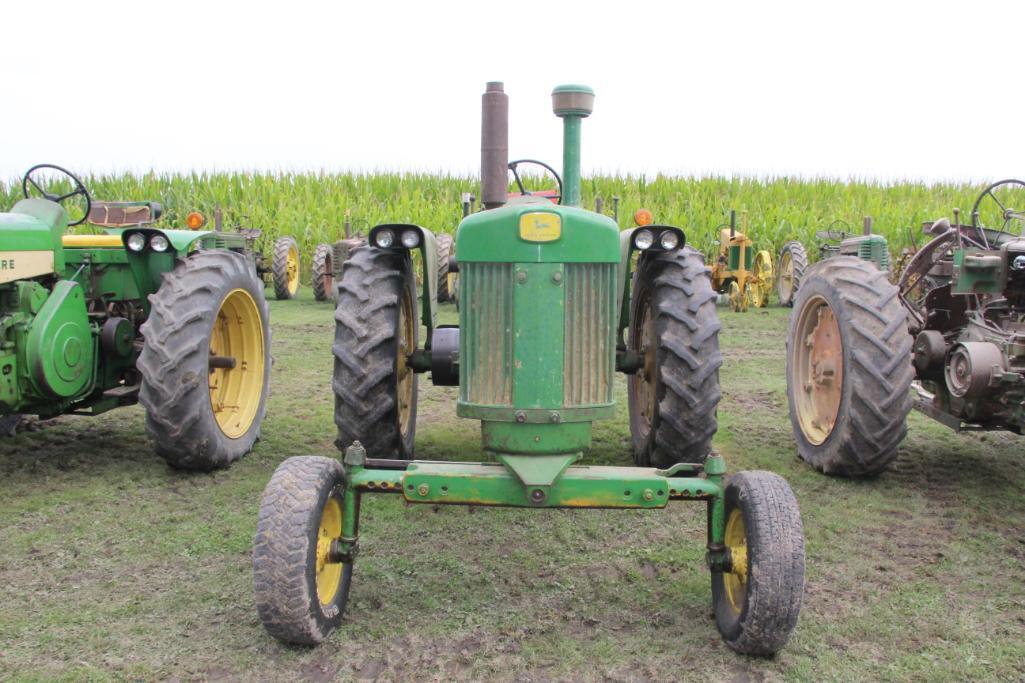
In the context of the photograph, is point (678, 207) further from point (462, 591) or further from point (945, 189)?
point (462, 591)

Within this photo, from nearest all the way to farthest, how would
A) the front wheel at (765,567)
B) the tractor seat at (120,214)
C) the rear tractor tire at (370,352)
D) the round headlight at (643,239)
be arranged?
1. the front wheel at (765,567)
2. the round headlight at (643,239)
3. the rear tractor tire at (370,352)
4. the tractor seat at (120,214)

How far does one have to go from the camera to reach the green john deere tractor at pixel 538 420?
285 centimetres

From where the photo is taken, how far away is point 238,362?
5551 millimetres

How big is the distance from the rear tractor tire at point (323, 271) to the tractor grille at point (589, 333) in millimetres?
11211

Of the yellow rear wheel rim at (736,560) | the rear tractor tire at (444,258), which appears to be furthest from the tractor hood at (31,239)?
the rear tractor tire at (444,258)

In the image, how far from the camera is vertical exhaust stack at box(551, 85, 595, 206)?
4375mm

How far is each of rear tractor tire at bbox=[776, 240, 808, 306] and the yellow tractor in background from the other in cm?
35

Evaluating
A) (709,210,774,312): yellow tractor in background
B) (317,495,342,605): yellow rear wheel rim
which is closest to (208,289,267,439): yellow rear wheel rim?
(317,495,342,605): yellow rear wheel rim

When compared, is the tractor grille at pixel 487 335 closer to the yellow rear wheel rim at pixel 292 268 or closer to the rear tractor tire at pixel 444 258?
the rear tractor tire at pixel 444 258

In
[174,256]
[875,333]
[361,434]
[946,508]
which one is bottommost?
[946,508]

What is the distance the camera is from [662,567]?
3637 mm

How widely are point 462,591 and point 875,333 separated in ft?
8.24

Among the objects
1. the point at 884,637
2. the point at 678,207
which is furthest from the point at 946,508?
the point at 678,207

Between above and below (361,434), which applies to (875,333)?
above
